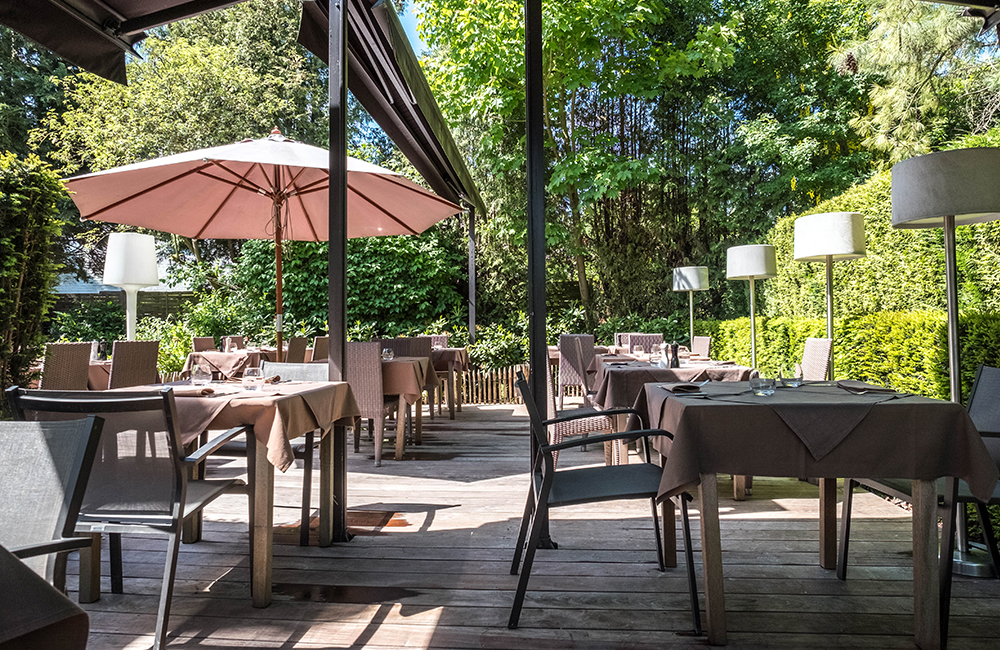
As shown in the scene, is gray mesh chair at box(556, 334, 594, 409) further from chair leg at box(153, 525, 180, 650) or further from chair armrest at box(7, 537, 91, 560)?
chair armrest at box(7, 537, 91, 560)

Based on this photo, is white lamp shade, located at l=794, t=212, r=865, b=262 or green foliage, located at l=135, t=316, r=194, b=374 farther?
green foliage, located at l=135, t=316, r=194, b=374

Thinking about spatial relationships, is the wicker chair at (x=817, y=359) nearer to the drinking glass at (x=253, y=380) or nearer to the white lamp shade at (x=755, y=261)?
the white lamp shade at (x=755, y=261)

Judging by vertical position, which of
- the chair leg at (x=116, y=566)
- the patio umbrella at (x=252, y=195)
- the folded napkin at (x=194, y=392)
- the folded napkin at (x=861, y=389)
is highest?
the patio umbrella at (x=252, y=195)

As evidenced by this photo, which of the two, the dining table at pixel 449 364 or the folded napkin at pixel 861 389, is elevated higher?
the folded napkin at pixel 861 389

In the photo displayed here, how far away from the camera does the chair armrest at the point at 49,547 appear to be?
3.87 ft

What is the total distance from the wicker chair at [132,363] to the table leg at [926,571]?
4300mm

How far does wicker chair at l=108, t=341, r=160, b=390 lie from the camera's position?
4145 millimetres

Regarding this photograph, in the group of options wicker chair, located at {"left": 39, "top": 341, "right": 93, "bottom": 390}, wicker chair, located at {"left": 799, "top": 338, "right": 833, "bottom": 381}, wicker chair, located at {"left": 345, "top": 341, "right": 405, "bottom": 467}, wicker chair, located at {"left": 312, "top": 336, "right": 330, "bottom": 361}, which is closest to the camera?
wicker chair, located at {"left": 39, "top": 341, "right": 93, "bottom": 390}

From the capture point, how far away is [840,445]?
211cm

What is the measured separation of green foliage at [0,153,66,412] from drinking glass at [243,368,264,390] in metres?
1.01

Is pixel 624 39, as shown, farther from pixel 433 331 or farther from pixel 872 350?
pixel 872 350

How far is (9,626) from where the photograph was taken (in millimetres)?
1021

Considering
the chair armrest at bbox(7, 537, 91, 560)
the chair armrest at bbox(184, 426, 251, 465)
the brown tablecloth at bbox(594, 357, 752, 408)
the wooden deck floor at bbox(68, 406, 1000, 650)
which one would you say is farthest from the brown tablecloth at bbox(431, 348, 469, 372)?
the chair armrest at bbox(7, 537, 91, 560)

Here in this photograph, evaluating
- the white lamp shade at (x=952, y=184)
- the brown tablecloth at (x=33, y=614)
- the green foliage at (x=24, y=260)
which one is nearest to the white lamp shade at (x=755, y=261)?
the white lamp shade at (x=952, y=184)
